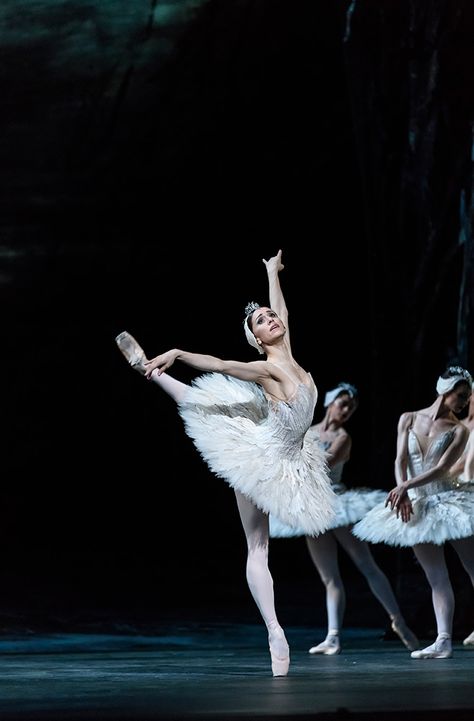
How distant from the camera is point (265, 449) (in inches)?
165

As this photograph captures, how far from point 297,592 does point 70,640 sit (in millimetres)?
1784

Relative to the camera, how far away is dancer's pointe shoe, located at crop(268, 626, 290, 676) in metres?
4.03

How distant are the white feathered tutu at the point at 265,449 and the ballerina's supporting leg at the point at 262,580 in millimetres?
86

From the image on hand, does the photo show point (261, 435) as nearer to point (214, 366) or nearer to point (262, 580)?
point (214, 366)

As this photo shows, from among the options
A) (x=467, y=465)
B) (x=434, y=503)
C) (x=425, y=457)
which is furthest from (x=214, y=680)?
(x=467, y=465)

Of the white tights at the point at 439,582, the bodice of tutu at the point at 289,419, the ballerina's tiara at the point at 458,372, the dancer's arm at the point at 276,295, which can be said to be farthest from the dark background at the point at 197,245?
the bodice of tutu at the point at 289,419

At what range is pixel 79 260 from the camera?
732cm

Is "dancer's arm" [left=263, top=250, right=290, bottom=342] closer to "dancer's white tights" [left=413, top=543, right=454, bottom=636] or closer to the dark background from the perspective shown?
"dancer's white tights" [left=413, top=543, right=454, bottom=636]

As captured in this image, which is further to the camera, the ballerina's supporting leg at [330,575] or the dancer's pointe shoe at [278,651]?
the ballerina's supporting leg at [330,575]

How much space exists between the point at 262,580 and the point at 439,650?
50.3 inches

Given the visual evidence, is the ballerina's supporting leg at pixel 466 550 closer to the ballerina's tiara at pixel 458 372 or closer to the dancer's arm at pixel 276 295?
the ballerina's tiara at pixel 458 372

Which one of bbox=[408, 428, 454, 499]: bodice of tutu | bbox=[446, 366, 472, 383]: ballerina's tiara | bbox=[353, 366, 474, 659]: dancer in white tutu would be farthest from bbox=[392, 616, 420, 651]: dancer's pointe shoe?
bbox=[446, 366, 472, 383]: ballerina's tiara

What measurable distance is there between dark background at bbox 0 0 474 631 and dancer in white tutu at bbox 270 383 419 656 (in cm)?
125

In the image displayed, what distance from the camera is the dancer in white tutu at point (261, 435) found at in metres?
4.07
